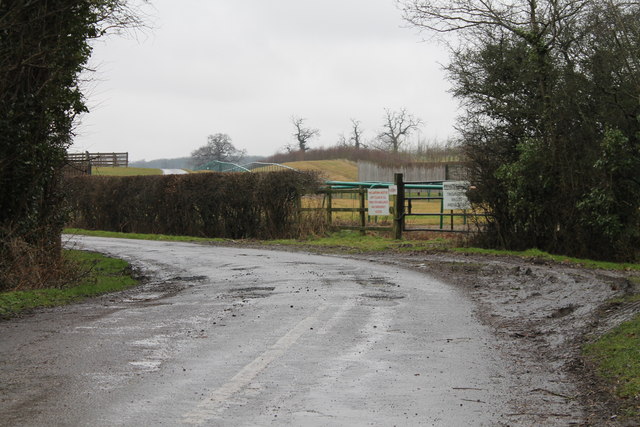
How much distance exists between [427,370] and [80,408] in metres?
3.20

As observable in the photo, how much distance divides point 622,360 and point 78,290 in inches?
372

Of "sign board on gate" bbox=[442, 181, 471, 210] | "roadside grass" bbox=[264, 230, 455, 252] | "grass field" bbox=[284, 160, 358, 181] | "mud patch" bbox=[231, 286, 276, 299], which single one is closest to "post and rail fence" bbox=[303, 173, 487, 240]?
"sign board on gate" bbox=[442, 181, 471, 210]

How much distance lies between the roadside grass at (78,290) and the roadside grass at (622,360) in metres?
7.59

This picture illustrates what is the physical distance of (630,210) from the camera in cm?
1898

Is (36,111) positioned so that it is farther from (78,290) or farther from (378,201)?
(378,201)

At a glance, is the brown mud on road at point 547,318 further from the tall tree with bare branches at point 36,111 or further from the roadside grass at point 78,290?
the tall tree with bare branches at point 36,111

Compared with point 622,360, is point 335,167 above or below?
above

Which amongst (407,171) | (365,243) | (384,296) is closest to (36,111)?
(384,296)

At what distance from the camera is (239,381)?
6.47 meters

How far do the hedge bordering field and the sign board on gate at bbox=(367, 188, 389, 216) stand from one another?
2607 millimetres

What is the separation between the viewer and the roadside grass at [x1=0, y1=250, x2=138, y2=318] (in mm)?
11297

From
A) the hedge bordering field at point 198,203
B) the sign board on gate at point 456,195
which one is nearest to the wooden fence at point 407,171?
the hedge bordering field at point 198,203

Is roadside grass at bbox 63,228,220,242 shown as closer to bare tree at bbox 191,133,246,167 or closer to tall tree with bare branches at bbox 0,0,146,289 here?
tall tree with bare branches at bbox 0,0,146,289

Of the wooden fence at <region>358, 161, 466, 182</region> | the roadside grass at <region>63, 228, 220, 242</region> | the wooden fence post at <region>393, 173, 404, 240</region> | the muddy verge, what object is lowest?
the muddy verge
